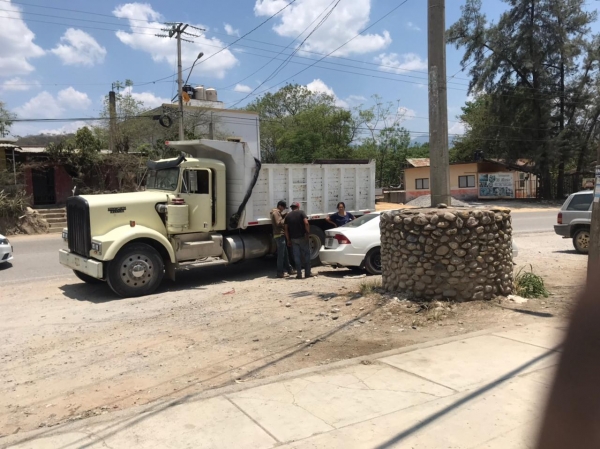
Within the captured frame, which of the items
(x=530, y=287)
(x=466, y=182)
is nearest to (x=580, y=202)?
(x=530, y=287)

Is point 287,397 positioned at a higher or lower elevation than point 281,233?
lower

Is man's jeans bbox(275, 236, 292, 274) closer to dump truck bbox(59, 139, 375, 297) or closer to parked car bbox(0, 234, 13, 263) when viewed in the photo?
dump truck bbox(59, 139, 375, 297)

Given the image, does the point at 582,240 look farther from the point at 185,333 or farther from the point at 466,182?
the point at 466,182

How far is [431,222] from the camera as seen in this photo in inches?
283

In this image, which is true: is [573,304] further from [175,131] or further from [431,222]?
[175,131]

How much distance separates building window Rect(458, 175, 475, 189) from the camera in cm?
4369

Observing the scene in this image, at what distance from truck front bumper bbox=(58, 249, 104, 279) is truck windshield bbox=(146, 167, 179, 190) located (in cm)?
217

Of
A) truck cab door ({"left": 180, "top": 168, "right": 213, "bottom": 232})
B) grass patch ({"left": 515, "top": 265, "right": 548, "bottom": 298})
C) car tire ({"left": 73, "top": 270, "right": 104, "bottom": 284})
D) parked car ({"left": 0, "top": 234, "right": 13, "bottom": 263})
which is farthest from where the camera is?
parked car ({"left": 0, "top": 234, "right": 13, "bottom": 263})

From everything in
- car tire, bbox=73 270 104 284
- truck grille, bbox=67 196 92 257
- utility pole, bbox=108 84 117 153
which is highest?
utility pole, bbox=108 84 117 153

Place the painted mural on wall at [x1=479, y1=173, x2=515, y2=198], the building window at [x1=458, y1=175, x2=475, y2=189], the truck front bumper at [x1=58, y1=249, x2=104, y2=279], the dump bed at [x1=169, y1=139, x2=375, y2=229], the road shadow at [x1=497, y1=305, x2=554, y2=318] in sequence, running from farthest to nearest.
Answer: the building window at [x1=458, y1=175, x2=475, y2=189] → the painted mural on wall at [x1=479, y1=173, x2=515, y2=198] → the dump bed at [x1=169, y1=139, x2=375, y2=229] → the truck front bumper at [x1=58, y1=249, x2=104, y2=279] → the road shadow at [x1=497, y1=305, x2=554, y2=318]

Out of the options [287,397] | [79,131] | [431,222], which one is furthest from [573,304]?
[79,131]

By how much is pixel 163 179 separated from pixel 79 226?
1987 mm

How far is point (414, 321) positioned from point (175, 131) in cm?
3216

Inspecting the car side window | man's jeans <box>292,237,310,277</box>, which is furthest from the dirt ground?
the car side window
